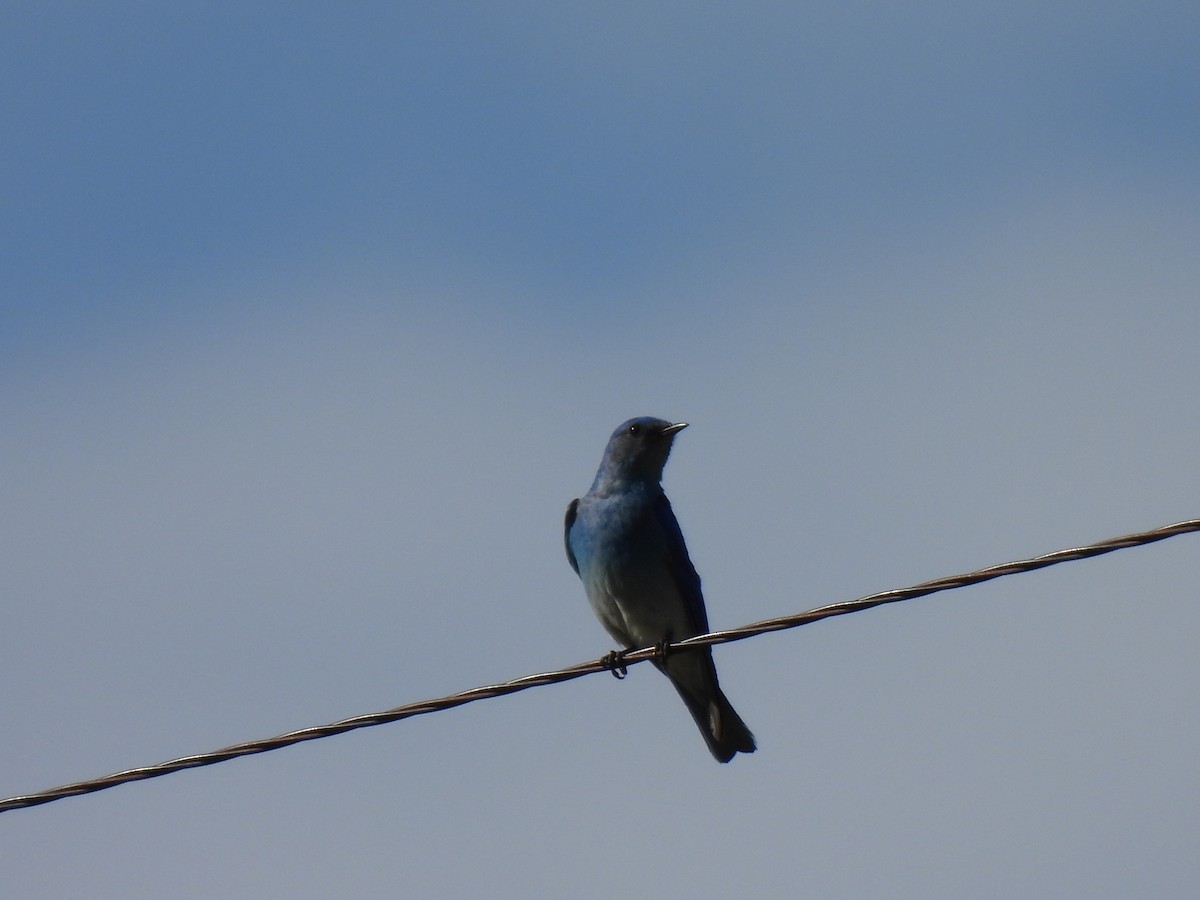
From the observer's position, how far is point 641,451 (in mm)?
11336

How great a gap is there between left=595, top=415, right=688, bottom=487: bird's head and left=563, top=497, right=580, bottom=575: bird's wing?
0.70 feet

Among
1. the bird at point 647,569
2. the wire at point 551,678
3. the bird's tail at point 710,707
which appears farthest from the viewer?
the bird's tail at point 710,707

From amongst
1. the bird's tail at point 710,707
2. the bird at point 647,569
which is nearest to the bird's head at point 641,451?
the bird at point 647,569

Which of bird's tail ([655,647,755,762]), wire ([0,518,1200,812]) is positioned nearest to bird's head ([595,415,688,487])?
bird's tail ([655,647,755,762])

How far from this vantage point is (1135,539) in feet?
19.2

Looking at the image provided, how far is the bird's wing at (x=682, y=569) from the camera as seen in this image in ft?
36.3

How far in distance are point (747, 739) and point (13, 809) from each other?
5471 mm

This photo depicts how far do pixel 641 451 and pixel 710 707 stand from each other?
1769mm

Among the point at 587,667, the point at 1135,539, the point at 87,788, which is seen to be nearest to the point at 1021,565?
the point at 1135,539

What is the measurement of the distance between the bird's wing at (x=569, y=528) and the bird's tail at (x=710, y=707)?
904 millimetres

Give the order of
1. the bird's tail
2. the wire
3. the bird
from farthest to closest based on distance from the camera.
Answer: the bird's tail → the bird → the wire

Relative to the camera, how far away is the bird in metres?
10.9

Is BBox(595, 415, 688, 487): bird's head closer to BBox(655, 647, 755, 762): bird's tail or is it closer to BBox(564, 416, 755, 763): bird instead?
BBox(564, 416, 755, 763): bird

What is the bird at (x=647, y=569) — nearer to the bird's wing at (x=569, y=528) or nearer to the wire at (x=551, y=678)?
the bird's wing at (x=569, y=528)
